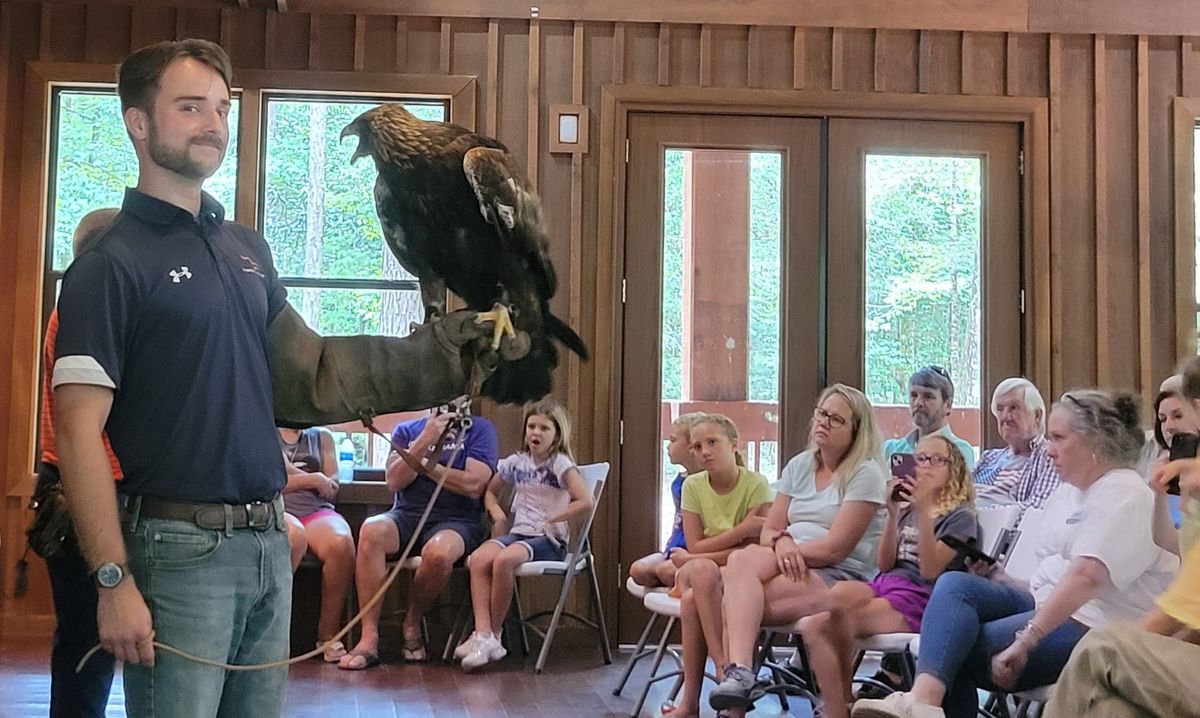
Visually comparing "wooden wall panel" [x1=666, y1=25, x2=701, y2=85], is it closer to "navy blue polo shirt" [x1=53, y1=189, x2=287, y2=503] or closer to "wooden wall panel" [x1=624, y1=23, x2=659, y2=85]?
"wooden wall panel" [x1=624, y1=23, x2=659, y2=85]

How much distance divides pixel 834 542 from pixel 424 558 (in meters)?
1.88

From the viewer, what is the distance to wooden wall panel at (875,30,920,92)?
17.6 feet

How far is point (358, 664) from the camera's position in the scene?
444 centimetres

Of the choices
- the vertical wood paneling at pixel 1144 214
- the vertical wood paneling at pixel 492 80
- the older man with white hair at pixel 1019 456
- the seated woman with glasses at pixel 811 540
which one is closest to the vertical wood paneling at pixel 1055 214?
the vertical wood paneling at pixel 1144 214

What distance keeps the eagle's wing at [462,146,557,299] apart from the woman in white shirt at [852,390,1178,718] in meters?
1.63

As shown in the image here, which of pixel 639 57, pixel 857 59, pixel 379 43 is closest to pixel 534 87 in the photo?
pixel 639 57

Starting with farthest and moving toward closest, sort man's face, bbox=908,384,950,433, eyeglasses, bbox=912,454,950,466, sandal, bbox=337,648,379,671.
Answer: man's face, bbox=908,384,950,433 → sandal, bbox=337,648,379,671 → eyeglasses, bbox=912,454,950,466

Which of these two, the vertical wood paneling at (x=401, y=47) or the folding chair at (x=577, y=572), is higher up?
the vertical wood paneling at (x=401, y=47)

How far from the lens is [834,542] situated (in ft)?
11.6

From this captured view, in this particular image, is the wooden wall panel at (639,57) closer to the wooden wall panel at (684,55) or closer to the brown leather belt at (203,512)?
the wooden wall panel at (684,55)

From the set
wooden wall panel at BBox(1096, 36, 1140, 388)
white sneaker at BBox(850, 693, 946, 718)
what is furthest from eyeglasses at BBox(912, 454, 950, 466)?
wooden wall panel at BBox(1096, 36, 1140, 388)

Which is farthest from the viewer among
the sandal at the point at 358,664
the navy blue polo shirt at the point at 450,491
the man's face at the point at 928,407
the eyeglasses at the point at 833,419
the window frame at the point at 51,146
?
the window frame at the point at 51,146

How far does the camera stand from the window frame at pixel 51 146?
5.11 meters

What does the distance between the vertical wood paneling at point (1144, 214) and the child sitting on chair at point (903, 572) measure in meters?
2.36
